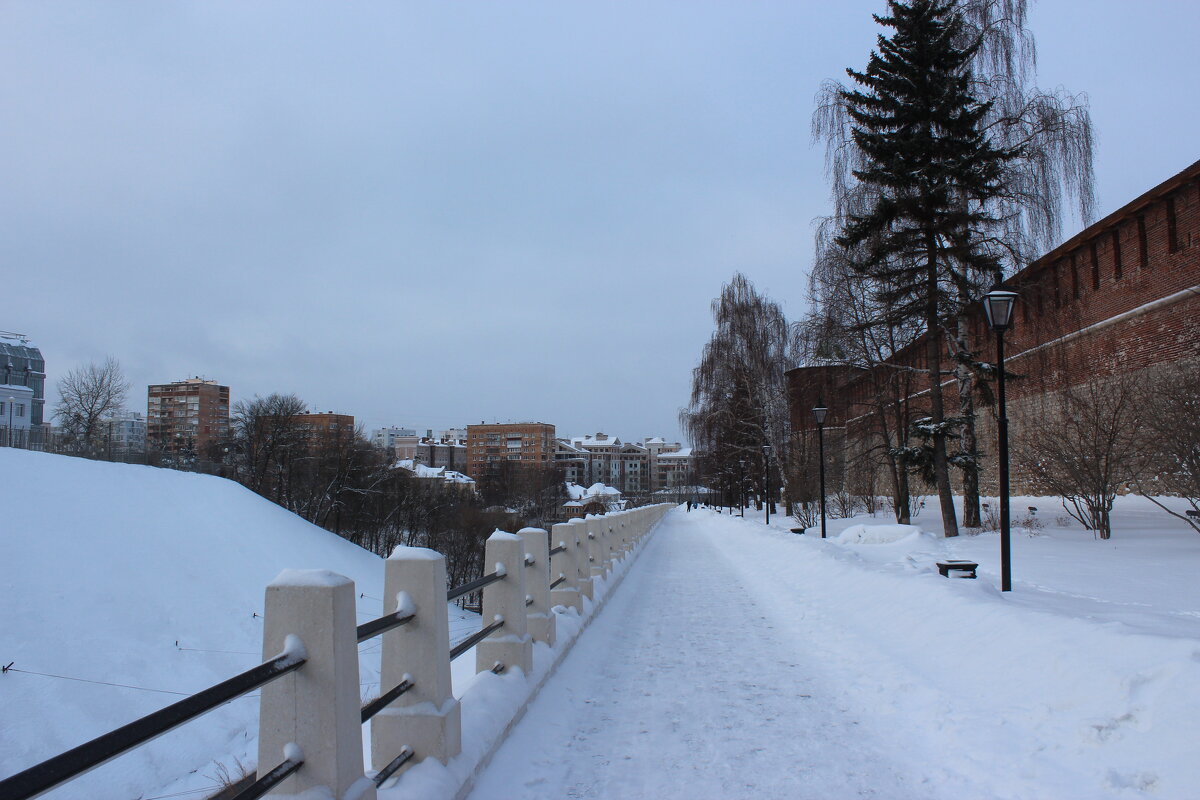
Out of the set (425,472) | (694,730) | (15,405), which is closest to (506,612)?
(694,730)

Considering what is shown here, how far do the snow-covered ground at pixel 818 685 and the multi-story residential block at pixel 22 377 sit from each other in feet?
204

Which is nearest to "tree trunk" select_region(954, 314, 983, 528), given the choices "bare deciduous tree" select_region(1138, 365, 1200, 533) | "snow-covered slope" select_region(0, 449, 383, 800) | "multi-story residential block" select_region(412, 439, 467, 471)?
"bare deciduous tree" select_region(1138, 365, 1200, 533)

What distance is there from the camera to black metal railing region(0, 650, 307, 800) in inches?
58.8

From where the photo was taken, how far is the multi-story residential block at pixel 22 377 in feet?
223

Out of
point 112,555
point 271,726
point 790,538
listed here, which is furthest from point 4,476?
point 271,726

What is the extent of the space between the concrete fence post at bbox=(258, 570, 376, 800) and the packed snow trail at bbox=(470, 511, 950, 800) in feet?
4.31

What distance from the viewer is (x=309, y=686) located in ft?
8.58

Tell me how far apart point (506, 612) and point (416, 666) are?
1.82 metres

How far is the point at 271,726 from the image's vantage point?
104 inches

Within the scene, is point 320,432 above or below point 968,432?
above

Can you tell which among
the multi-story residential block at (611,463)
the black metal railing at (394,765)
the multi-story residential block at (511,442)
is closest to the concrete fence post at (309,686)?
the black metal railing at (394,765)

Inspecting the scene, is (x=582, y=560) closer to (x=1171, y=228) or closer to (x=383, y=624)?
(x=383, y=624)

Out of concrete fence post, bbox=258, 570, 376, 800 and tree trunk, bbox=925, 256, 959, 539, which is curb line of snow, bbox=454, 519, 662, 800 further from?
tree trunk, bbox=925, 256, 959, 539

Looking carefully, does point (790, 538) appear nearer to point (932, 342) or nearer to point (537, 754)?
point (932, 342)
